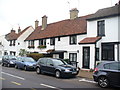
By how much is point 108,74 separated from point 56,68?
17.3 feet

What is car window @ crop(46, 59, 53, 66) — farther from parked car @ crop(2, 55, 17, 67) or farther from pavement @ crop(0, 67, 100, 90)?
parked car @ crop(2, 55, 17, 67)

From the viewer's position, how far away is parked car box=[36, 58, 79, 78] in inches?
551

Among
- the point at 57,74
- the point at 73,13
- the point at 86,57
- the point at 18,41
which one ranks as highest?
the point at 73,13

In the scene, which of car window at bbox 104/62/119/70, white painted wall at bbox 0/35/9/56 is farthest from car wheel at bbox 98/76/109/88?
white painted wall at bbox 0/35/9/56

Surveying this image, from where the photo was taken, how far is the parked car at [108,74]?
9.78 meters

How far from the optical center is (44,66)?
1587 cm

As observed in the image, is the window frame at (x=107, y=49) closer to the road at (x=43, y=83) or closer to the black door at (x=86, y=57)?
the black door at (x=86, y=57)

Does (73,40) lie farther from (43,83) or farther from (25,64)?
(43,83)

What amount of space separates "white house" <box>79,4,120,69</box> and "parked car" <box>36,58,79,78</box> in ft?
16.4

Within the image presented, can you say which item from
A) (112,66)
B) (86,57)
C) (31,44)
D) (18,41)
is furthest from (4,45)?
(112,66)

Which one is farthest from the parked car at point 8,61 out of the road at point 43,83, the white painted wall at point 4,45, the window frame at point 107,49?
the white painted wall at point 4,45

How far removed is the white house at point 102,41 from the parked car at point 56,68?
4997 millimetres

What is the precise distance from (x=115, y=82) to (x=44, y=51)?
2149 centimetres

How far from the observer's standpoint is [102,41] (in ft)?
64.2
